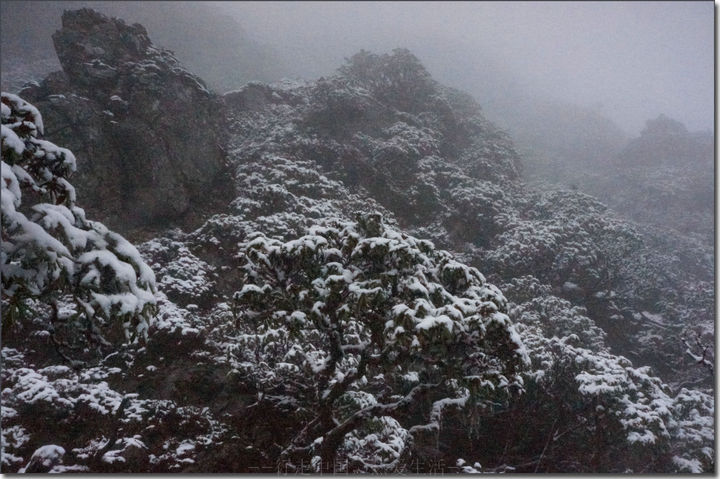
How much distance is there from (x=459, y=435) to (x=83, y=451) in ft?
19.4

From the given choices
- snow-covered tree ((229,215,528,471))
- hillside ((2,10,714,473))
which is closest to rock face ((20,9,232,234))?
hillside ((2,10,714,473))

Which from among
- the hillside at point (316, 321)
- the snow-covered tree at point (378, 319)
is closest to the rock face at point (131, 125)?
the hillside at point (316, 321)

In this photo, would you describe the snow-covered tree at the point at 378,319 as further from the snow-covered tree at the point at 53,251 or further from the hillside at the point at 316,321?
the snow-covered tree at the point at 53,251

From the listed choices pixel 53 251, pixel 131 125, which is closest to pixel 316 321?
pixel 53 251

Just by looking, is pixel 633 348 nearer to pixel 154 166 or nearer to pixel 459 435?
pixel 459 435

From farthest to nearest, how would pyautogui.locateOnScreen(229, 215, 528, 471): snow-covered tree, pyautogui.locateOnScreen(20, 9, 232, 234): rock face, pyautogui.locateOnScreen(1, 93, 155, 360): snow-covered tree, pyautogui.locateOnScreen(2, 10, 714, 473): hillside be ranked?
pyautogui.locateOnScreen(20, 9, 232, 234): rock face, pyautogui.locateOnScreen(2, 10, 714, 473): hillside, pyautogui.locateOnScreen(229, 215, 528, 471): snow-covered tree, pyautogui.locateOnScreen(1, 93, 155, 360): snow-covered tree

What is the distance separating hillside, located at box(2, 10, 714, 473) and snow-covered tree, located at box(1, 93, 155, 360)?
0.03 meters

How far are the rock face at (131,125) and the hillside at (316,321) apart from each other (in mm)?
74

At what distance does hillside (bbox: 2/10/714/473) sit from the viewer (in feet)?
14.1

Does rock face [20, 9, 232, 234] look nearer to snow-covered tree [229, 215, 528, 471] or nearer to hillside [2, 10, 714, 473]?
hillside [2, 10, 714, 473]

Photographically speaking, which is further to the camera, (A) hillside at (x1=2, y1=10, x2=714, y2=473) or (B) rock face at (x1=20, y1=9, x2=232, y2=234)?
(B) rock face at (x1=20, y1=9, x2=232, y2=234)

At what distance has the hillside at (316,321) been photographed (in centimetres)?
431

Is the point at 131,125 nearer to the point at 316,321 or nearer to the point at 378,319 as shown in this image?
the point at 316,321

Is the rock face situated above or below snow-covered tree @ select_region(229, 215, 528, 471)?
above
